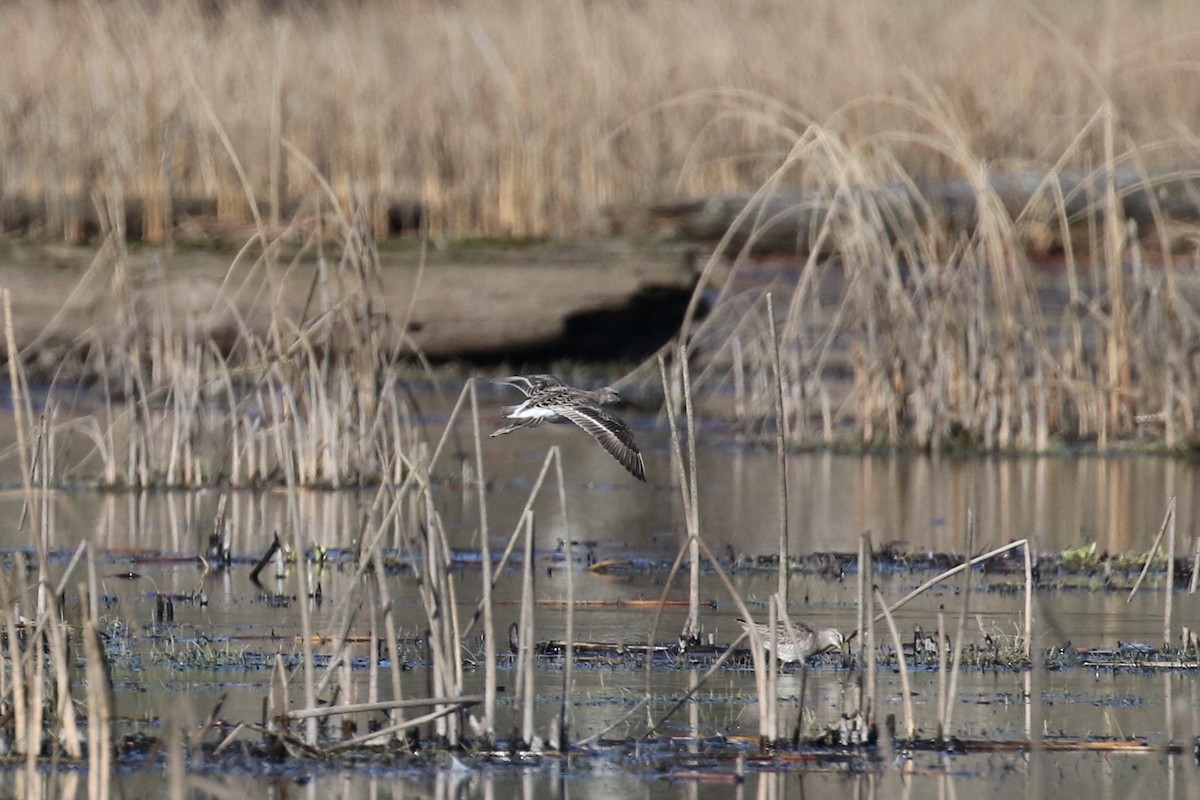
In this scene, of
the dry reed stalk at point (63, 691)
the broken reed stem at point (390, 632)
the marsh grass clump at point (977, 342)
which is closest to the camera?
the dry reed stalk at point (63, 691)

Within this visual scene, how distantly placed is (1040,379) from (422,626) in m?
5.35

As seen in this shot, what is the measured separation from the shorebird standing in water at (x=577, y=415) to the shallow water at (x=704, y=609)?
545 mm

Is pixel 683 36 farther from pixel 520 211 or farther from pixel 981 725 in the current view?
pixel 981 725

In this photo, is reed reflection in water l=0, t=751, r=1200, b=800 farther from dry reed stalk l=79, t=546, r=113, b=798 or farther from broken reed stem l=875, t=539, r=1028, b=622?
broken reed stem l=875, t=539, r=1028, b=622

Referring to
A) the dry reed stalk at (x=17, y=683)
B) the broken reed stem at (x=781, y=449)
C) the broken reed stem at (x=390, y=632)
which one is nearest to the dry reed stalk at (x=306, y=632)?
the broken reed stem at (x=390, y=632)

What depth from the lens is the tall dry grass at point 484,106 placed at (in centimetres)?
1582

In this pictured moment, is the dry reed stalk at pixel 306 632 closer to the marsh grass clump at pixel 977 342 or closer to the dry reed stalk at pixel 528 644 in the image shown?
the dry reed stalk at pixel 528 644

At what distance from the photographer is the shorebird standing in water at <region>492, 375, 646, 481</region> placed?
6.71 meters

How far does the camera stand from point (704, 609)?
7.36 meters

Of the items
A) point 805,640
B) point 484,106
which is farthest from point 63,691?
point 484,106

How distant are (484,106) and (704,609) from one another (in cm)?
1021

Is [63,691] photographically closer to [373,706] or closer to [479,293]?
[373,706]

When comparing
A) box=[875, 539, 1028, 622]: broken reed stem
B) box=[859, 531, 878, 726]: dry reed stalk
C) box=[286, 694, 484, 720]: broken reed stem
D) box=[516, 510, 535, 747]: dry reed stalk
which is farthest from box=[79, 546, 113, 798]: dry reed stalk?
box=[875, 539, 1028, 622]: broken reed stem

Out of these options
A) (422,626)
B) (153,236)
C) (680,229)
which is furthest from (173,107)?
(422,626)
